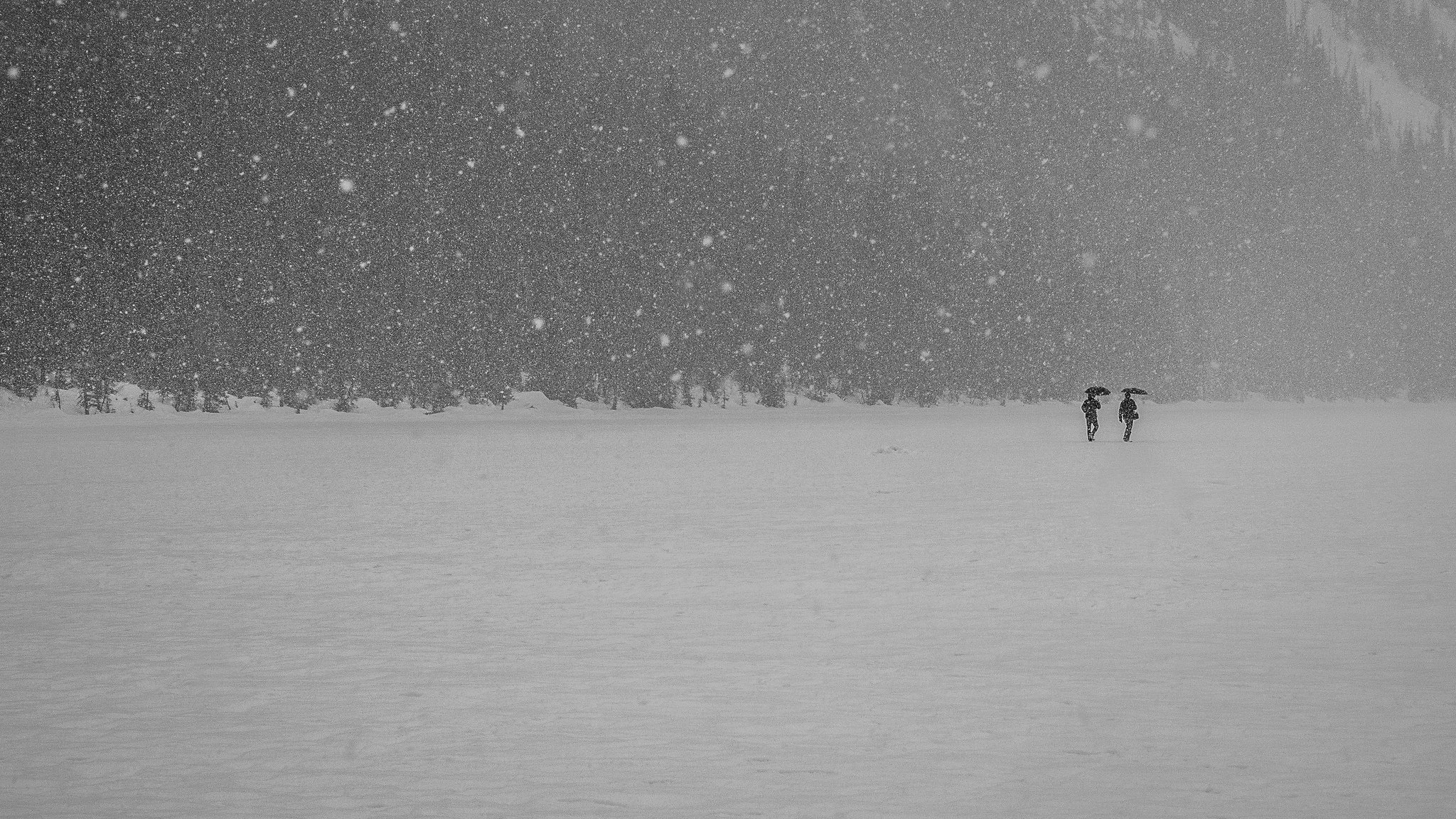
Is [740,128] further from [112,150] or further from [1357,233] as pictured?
[1357,233]

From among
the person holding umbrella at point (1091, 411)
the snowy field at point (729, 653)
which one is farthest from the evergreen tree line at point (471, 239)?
the snowy field at point (729, 653)

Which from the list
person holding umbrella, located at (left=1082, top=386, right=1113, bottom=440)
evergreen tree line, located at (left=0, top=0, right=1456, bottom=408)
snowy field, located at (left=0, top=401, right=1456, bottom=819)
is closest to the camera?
snowy field, located at (left=0, top=401, right=1456, bottom=819)

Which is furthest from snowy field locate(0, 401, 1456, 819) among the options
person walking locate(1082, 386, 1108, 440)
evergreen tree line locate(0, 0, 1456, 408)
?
evergreen tree line locate(0, 0, 1456, 408)

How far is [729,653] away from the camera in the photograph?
921cm

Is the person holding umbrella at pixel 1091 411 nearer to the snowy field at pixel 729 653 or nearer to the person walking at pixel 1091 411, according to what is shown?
the person walking at pixel 1091 411

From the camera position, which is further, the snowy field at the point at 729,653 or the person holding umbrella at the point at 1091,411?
the person holding umbrella at the point at 1091,411

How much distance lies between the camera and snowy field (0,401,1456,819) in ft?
20.3

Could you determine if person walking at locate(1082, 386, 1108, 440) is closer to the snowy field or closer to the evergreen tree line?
the snowy field

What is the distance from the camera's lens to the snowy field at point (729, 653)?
6.18m

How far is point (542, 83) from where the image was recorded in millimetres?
78188

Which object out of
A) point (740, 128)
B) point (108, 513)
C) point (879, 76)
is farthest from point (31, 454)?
point (879, 76)

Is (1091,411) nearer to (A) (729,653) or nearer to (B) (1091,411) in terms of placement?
(B) (1091,411)

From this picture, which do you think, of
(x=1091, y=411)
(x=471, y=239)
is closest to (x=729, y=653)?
(x=1091, y=411)

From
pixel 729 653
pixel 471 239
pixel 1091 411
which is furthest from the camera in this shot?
pixel 471 239
